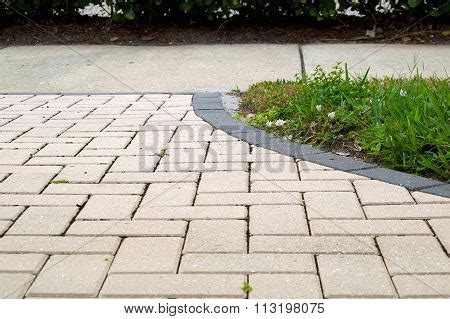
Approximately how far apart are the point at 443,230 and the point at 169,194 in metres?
1.20

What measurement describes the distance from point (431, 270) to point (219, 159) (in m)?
1.41

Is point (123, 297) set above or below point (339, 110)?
below

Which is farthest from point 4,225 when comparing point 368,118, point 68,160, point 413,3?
point 413,3

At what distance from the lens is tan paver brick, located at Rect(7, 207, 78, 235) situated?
7.86 ft

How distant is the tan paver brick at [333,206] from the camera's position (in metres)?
2.49

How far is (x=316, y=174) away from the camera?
2947 millimetres

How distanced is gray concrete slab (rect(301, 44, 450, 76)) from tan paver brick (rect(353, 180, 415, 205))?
2.15 meters

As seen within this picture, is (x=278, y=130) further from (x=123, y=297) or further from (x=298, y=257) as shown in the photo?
(x=123, y=297)

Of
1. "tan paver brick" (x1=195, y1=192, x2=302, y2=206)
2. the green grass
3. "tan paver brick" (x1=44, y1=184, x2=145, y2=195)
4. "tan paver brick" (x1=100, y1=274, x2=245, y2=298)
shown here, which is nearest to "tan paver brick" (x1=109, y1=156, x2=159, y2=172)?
"tan paver brick" (x1=44, y1=184, x2=145, y2=195)

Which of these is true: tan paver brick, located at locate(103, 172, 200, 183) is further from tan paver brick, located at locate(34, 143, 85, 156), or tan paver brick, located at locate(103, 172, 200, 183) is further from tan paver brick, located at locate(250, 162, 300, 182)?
tan paver brick, located at locate(34, 143, 85, 156)

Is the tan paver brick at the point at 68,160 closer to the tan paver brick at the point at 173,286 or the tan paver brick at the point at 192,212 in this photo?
the tan paver brick at the point at 192,212

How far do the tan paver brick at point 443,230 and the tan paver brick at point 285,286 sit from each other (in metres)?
0.56

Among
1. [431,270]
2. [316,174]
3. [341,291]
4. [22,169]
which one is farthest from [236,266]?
[22,169]

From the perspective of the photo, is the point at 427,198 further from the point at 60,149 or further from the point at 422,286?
the point at 60,149
